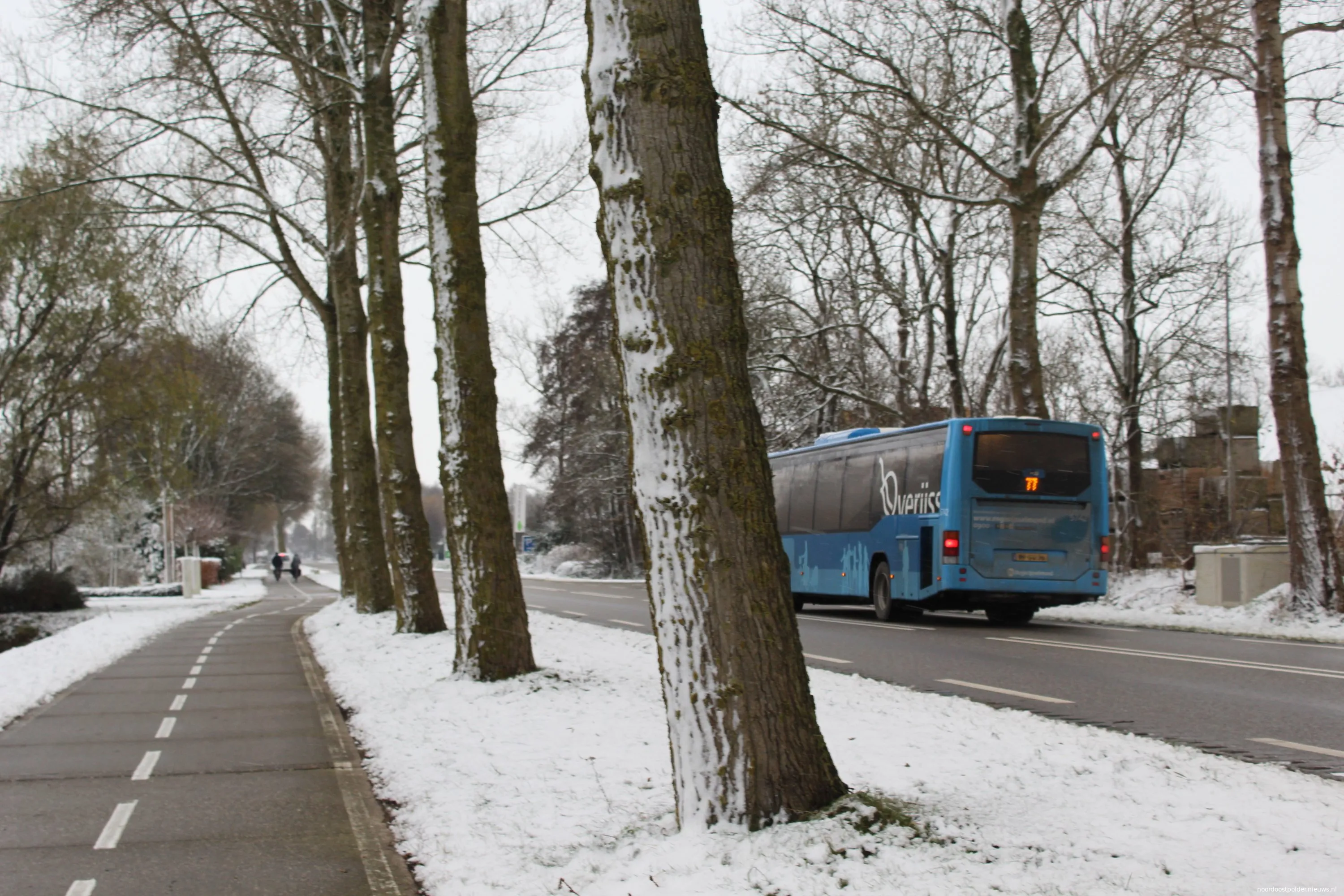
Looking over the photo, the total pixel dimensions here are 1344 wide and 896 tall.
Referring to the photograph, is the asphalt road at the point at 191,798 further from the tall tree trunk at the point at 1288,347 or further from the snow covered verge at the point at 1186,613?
the tall tree trunk at the point at 1288,347

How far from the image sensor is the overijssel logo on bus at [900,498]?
18.0m

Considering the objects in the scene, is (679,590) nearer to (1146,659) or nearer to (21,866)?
(21,866)

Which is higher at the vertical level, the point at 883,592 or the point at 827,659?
the point at 883,592

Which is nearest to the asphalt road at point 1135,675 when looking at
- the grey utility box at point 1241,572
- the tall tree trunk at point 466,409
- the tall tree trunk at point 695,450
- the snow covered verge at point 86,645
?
the grey utility box at point 1241,572

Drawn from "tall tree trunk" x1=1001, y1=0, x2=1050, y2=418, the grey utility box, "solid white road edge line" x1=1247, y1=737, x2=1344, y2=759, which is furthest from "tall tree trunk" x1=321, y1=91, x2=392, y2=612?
"solid white road edge line" x1=1247, y1=737, x2=1344, y2=759

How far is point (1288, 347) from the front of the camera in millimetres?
17109

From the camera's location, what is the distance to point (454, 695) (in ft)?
34.0

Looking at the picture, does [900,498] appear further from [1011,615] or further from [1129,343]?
[1129,343]

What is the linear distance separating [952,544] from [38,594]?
26917mm

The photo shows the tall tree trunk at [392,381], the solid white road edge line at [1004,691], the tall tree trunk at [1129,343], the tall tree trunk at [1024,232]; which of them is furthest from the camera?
the tall tree trunk at [1129,343]

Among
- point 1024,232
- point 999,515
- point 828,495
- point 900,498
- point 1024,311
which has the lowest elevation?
point 999,515

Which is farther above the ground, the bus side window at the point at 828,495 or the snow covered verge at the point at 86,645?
the bus side window at the point at 828,495

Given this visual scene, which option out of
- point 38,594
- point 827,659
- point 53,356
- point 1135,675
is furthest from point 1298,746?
point 38,594

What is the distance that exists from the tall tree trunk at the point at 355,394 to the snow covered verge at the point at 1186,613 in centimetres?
1169
